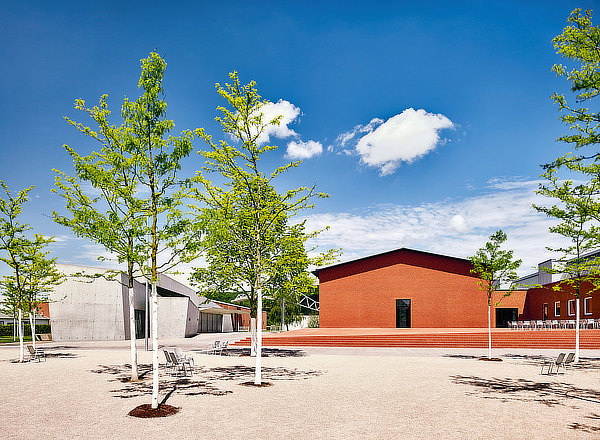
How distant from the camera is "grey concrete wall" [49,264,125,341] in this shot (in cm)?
4084

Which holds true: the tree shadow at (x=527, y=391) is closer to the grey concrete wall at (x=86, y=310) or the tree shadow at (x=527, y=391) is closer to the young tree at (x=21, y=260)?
the young tree at (x=21, y=260)

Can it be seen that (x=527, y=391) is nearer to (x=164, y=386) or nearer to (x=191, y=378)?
(x=191, y=378)

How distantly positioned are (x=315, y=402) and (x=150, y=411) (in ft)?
11.9

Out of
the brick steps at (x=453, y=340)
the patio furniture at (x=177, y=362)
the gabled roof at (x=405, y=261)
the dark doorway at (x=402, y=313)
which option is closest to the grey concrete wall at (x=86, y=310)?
the brick steps at (x=453, y=340)

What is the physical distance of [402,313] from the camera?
4225cm

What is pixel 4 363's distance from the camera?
68.9ft

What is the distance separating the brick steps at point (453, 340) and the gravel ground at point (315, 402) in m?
10.6

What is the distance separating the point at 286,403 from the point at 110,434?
4.02 meters

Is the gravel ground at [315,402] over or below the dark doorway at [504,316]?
over

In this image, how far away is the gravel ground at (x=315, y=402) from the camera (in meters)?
8.39

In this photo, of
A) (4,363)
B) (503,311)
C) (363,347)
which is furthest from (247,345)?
(503,311)

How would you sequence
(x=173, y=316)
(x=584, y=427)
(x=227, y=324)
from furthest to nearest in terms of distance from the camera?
1. (x=227, y=324)
2. (x=173, y=316)
3. (x=584, y=427)

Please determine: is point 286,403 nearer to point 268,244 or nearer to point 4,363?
point 268,244

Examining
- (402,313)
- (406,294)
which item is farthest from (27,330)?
(406,294)
